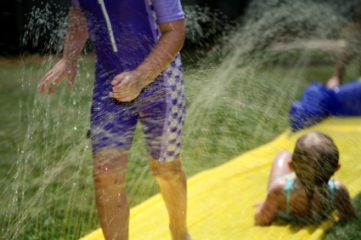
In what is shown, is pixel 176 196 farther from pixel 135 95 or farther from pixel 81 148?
pixel 81 148

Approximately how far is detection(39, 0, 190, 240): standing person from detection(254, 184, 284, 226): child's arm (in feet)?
1.32

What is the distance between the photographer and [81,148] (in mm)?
2973

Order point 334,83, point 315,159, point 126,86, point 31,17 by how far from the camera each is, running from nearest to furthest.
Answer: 1. point 126,86
2. point 315,159
3. point 334,83
4. point 31,17

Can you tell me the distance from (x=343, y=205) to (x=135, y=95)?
1089 mm

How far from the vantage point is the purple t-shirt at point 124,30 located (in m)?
1.99

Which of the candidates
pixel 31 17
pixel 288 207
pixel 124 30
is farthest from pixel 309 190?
pixel 31 17

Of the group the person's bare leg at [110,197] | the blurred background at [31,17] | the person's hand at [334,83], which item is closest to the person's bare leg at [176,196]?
the person's bare leg at [110,197]

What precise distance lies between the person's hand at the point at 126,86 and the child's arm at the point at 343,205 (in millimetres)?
1034

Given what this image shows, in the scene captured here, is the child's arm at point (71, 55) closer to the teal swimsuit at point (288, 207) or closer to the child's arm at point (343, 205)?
the teal swimsuit at point (288, 207)

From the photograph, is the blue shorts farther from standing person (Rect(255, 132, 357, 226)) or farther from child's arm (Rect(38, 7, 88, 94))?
standing person (Rect(255, 132, 357, 226))

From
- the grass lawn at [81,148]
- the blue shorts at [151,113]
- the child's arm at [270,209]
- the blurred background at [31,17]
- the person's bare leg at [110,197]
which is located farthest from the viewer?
the blurred background at [31,17]

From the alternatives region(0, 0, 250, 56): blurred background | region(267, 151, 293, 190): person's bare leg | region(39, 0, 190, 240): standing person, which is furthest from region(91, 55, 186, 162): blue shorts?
region(0, 0, 250, 56): blurred background

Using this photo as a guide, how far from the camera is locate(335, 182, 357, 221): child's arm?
2.31 meters

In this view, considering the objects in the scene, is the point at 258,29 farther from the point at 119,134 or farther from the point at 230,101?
the point at 119,134
